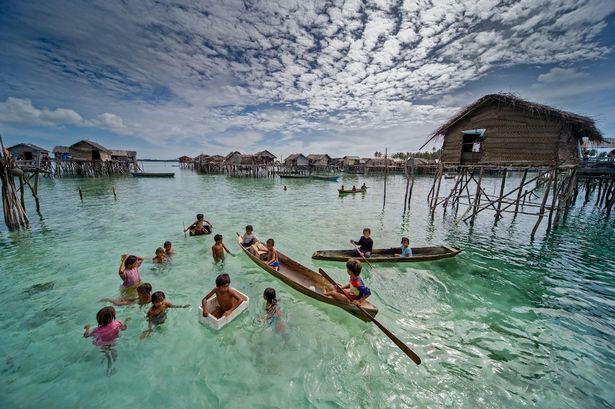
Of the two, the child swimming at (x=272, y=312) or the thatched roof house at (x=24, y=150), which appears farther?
the thatched roof house at (x=24, y=150)

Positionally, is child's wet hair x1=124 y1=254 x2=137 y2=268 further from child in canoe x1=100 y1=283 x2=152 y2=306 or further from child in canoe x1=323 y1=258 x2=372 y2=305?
child in canoe x1=323 y1=258 x2=372 y2=305

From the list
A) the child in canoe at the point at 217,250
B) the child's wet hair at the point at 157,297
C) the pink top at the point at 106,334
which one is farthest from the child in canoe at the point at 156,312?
the child in canoe at the point at 217,250

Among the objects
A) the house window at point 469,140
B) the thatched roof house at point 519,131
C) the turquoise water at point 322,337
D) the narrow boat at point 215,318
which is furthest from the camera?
the house window at point 469,140

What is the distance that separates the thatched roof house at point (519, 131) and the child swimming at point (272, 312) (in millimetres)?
A: 14764

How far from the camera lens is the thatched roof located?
11203mm

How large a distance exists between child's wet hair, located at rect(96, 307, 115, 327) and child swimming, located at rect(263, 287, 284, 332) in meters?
3.07

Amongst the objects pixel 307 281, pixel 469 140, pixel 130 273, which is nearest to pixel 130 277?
pixel 130 273

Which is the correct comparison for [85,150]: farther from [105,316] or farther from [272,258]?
[105,316]

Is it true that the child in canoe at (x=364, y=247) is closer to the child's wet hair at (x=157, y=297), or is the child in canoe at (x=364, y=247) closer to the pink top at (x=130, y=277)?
the child's wet hair at (x=157, y=297)

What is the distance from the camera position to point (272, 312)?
5.92 m

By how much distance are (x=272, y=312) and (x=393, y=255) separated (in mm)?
6107

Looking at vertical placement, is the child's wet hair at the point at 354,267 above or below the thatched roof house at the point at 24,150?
below

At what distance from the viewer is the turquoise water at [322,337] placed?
4254 millimetres

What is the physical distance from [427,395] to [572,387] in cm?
287
